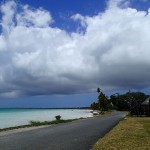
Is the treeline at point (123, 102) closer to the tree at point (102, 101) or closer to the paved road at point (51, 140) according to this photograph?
the tree at point (102, 101)

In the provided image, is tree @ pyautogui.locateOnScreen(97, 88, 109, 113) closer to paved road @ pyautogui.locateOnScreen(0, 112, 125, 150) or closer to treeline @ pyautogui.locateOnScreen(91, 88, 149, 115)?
treeline @ pyautogui.locateOnScreen(91, 88, 149, 115)

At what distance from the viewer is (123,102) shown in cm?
16750

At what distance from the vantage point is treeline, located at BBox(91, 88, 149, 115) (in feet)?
277

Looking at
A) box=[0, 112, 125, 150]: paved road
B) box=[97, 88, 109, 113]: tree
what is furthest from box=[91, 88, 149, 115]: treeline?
box=[0, 112, 125, 150]: paved road

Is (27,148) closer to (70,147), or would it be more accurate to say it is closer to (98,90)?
(70,147)

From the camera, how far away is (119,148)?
19.6 meters

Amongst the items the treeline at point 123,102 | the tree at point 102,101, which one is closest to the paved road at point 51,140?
the treeline at point 123,102

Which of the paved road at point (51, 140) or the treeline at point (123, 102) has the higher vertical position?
the treeline at point (123, 102)

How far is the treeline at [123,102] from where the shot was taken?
84.5 meters

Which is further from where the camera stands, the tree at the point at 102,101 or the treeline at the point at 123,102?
the tree at the point at 102,101

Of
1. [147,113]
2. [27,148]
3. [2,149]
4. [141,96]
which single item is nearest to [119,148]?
[27,148]

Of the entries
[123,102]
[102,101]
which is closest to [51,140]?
[102,101]

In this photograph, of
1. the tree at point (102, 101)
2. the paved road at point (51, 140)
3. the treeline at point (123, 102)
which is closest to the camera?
the paved road at point (51, 140)

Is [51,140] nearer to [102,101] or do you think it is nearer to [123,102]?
[102,101]
